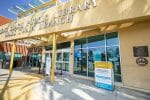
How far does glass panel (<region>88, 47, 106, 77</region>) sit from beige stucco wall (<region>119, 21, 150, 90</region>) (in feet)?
5.59

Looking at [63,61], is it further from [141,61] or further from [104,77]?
[141,61]

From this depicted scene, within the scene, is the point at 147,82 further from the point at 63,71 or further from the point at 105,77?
the point at 63,71

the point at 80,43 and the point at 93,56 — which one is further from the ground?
the point at 80,43

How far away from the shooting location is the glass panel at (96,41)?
9297mm

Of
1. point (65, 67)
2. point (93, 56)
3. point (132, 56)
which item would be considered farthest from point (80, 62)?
point (132, 56)

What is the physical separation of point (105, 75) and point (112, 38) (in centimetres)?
306

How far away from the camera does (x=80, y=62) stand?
35.2 feet

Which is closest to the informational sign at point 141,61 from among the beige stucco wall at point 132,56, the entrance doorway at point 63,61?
the beige stucco wall at point 132,56

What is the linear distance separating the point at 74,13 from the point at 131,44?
4.22 m

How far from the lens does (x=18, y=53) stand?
2059cm

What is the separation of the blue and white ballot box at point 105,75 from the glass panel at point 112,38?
7.28ft

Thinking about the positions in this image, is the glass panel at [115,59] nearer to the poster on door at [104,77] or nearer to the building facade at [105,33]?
the building facade at [105,33]

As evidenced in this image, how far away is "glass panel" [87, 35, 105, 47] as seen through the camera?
30.5 ft

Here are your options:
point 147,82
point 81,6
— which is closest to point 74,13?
point 81,6
